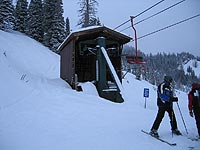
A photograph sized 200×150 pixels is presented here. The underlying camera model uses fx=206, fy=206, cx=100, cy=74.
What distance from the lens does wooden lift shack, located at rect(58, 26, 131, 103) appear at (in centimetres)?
1325

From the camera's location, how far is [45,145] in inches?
173

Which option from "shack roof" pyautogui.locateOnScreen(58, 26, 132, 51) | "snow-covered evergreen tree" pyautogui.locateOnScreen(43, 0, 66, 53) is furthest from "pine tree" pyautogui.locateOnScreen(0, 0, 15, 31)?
"shack roof" pyautogui.locateOnScreen(58, 26, 132, 51)

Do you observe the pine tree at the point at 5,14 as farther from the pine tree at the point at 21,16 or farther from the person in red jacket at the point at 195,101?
the person in red jacket at the point at 195,101

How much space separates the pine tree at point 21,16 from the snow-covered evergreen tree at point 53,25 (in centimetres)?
596

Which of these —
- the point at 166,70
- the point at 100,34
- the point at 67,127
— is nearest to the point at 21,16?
the point at 100,34

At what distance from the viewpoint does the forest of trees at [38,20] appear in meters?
A: 36.7

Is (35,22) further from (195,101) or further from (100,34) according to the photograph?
(195,101)

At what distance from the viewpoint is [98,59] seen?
14219 mm

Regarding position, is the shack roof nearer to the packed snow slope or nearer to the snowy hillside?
the packed snow slope

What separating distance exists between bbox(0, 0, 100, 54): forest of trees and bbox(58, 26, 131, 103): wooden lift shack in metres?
20.0

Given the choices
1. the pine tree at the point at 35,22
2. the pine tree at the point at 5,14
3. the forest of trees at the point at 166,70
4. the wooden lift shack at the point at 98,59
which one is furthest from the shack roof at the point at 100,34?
the forest of trees at the point at 166,70

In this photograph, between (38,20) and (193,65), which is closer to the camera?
(38,20)

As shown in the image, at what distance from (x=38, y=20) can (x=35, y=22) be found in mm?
816

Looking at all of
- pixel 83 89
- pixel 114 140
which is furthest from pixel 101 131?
pixel 83 89
